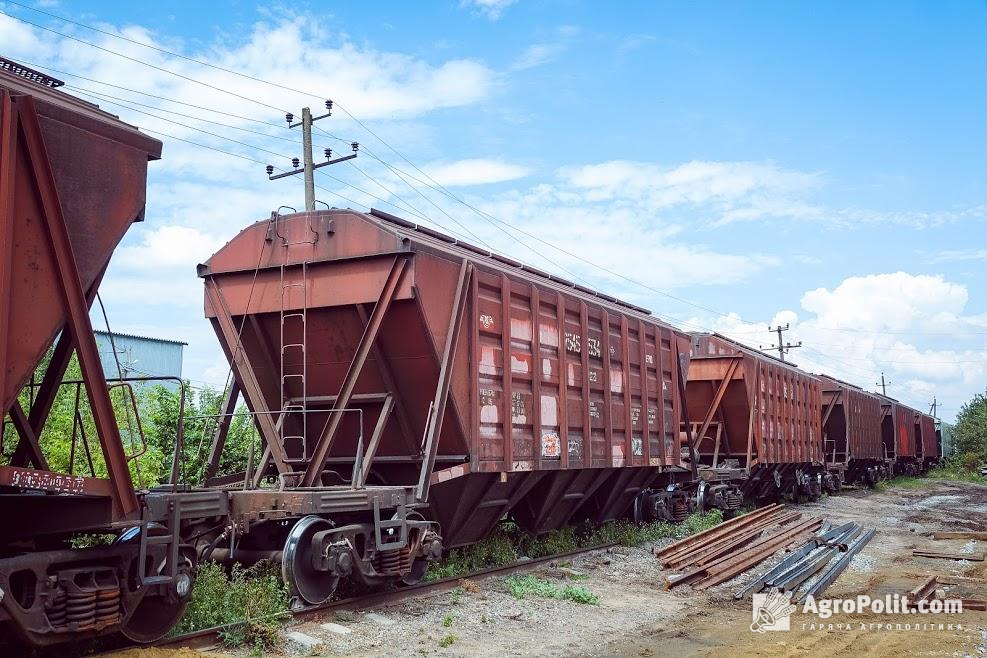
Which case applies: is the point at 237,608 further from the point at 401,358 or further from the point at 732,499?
the point at 732,499

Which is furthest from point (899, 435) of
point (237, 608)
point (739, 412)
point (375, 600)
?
point (237, 608)

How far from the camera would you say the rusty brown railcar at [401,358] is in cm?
913

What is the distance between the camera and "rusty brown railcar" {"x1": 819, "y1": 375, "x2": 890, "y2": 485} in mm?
28328

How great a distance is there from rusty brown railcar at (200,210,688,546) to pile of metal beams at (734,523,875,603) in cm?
286

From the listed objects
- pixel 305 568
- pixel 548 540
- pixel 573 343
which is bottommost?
pixel 548 540

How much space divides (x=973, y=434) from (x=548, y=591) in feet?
191

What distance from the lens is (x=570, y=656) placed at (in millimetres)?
7223

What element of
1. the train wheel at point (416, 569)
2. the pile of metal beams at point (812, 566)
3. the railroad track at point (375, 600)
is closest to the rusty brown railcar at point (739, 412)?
the pile of metal beams at point (812, 566)

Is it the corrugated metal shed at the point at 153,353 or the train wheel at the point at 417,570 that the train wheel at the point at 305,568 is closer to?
the train wheel at the point at 417,570

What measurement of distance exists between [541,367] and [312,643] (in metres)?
5.13

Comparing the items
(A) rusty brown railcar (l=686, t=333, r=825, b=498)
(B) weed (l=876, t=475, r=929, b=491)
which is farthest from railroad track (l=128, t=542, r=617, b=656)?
(B) weed (l=876, t=475, r=929, b=491)
